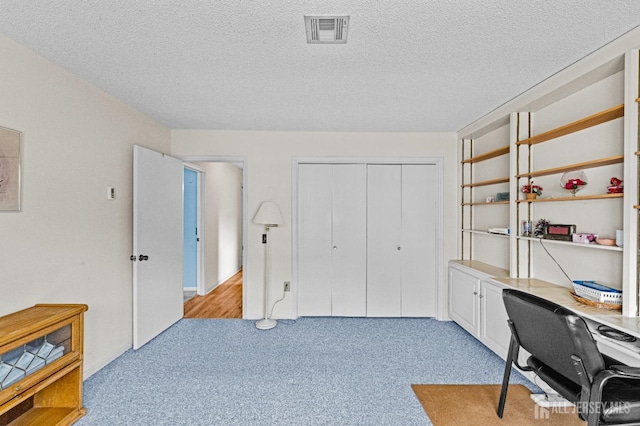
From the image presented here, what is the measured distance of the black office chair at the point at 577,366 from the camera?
1.29 m

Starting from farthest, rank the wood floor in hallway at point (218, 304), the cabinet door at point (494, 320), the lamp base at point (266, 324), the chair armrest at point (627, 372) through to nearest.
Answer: the wood floor in hallway at point (218, 304)
the lamp base at point (266, 324)
the cabinet door at point (494, 320)
the chair armrest at point (627, 372)

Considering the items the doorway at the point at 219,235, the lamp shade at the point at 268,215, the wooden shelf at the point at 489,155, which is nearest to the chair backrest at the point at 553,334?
the wooden shelf at the point at 489,155

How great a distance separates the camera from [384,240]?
3725mm

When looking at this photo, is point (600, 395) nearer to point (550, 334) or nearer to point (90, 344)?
point (550, 334)

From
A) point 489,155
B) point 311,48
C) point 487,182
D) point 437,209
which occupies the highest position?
point 311,48

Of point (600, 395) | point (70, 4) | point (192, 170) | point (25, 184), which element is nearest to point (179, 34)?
point (70, 4)

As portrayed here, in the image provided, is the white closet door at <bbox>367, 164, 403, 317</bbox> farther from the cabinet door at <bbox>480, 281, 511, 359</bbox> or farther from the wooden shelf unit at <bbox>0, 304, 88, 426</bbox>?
the wooden shelf unit at <bbox>0, 304, 88, 426</bbox>

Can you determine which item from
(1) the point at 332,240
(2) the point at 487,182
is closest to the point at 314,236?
(1) the point at 332,240

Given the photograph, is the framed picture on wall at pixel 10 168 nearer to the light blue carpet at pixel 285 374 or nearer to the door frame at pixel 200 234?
the light blue carpet at pixel 285 374

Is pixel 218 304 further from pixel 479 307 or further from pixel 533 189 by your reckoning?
pixel 533 189

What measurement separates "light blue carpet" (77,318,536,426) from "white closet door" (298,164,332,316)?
0.38m

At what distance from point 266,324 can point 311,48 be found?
115 inches

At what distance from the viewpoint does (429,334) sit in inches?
128

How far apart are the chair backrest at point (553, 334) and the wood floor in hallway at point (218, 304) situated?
3158 mm
